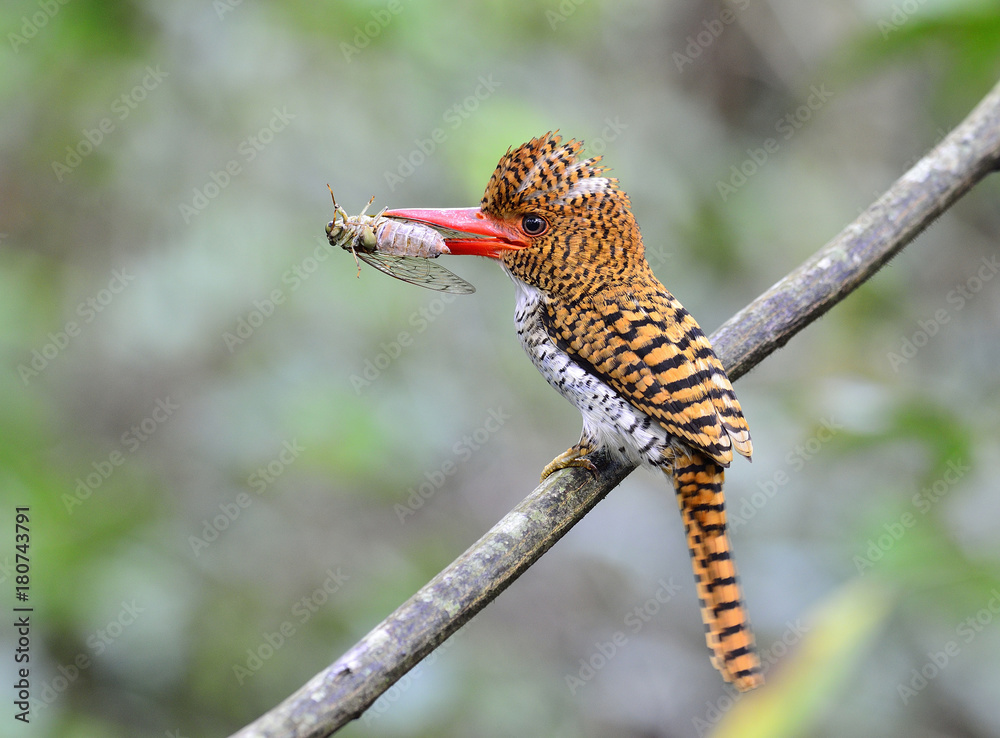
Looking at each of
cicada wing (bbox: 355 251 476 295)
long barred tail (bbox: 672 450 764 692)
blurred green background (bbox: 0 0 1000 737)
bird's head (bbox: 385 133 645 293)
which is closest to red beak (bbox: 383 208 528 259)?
bird's head (bbox: 385 133 645 293)

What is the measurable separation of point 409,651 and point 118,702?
68.0 inches

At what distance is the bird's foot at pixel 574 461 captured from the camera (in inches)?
89.2

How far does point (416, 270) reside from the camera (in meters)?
2.58

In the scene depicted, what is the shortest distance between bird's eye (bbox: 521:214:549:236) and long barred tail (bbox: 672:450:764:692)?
686 millimetres

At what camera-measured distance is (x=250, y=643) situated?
3.04 metres

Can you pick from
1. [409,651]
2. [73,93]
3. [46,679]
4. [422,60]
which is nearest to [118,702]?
[46,679]

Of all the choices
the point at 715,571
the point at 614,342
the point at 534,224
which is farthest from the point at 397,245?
the point at 715,571

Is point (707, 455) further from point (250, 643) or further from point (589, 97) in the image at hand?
point (589, 97)

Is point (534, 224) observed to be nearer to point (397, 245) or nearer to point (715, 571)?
point (397, 245)

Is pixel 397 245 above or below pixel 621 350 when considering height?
above

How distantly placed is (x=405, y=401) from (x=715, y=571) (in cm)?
145

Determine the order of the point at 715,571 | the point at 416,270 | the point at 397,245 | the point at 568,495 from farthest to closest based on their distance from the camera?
the point at 416,270, the point at 397,245, the point at 715,571, the point at 568,495

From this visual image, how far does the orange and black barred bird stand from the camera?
7.30 ft

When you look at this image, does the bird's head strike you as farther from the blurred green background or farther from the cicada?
the blurred green background
